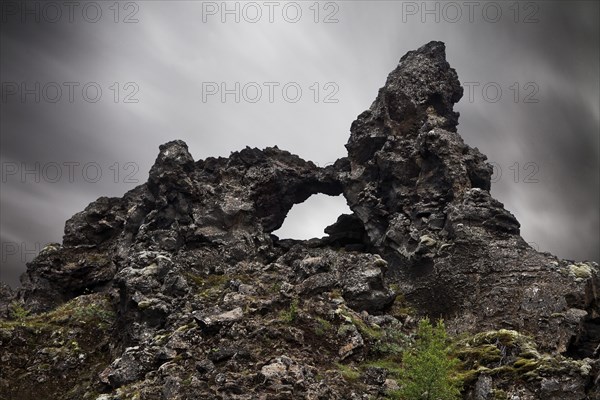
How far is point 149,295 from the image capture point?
146 feet

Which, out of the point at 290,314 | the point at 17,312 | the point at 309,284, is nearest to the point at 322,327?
the point at 290,314

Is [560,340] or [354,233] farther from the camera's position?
[354,233]

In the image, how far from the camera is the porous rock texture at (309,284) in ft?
90.7

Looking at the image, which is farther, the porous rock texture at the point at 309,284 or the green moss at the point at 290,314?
the green moss at the point at 290,314

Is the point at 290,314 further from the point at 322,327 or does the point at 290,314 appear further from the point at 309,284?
the point at 309,284

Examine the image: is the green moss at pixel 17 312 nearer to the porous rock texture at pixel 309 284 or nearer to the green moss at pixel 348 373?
the porous rock texture at pixel 309 284

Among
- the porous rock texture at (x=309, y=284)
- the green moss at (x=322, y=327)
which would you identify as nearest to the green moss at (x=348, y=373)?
the porous rock texture at (x=309, y=284)

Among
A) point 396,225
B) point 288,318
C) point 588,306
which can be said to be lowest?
point 288,318

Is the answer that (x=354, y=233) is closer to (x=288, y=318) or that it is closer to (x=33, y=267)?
(x=288, y=318)

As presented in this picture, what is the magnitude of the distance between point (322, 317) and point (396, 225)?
1044 inches

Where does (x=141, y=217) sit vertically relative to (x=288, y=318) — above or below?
above

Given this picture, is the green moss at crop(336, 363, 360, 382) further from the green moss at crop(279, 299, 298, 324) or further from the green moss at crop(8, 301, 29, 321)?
the green moss at crop(8, 301, 29, 321)

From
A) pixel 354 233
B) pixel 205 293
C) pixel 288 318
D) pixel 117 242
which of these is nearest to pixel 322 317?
pixel 288 318

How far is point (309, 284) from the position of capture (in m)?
41.0
